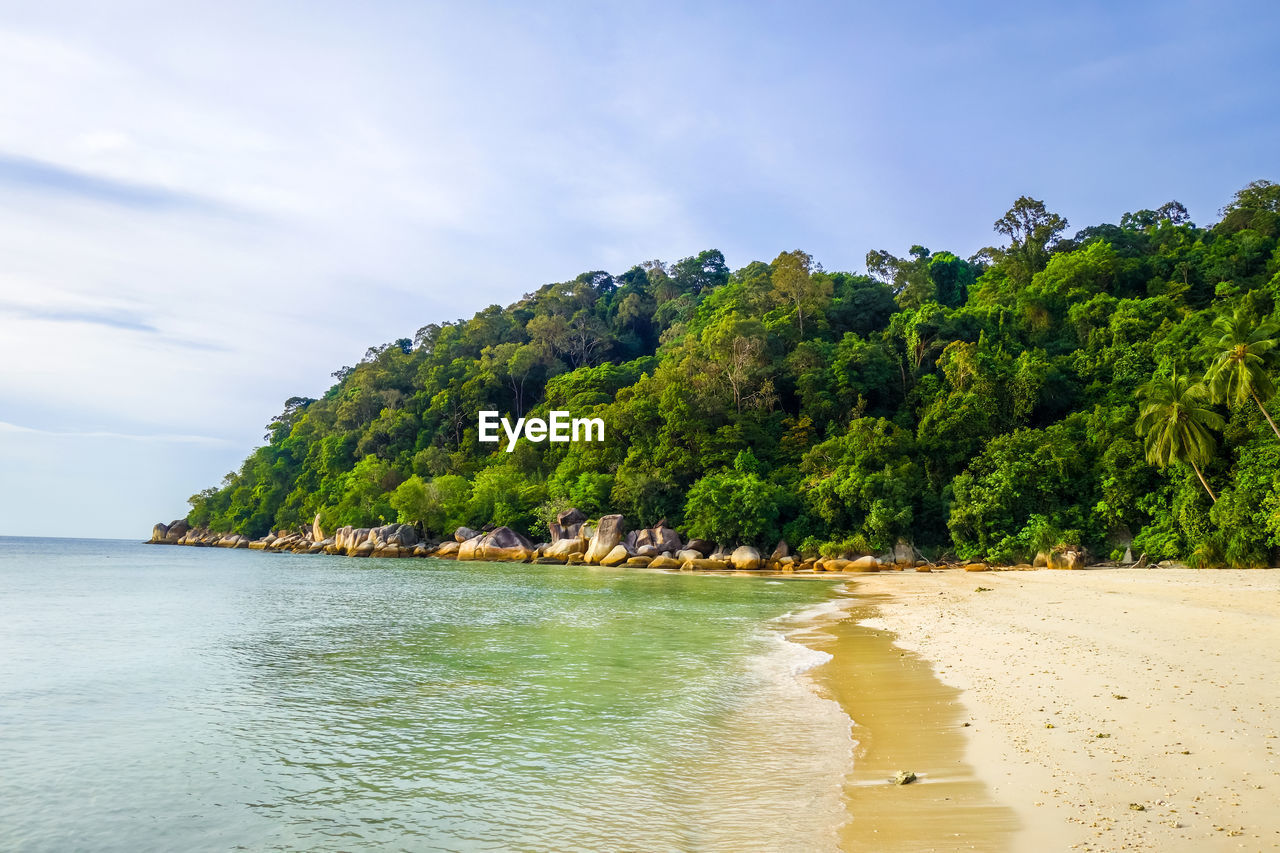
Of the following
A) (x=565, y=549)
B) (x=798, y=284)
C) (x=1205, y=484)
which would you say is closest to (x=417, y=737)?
(x=1205, y=484)

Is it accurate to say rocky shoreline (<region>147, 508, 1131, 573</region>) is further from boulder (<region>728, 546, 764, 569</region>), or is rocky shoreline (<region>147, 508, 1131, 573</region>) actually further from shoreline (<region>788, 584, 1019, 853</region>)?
shoreline (<region>788, 584, 1019, 853</region>)

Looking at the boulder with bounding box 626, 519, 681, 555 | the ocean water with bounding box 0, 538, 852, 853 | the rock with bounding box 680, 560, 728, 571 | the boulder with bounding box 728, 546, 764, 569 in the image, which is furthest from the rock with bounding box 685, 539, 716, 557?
the ocean water with bounding box 0, 538, 852, 853

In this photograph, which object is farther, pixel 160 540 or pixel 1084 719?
pixel 160 540

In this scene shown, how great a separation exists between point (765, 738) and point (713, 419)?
4032 centimetres

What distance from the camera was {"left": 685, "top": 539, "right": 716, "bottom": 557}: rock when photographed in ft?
128

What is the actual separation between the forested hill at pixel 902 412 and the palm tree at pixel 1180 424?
0.27ft

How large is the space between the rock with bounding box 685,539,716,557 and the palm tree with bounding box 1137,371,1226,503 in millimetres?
20716

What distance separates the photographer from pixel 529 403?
6756cm

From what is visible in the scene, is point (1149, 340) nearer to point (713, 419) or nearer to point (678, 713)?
point (713, 419)

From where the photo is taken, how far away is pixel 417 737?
23.3ft

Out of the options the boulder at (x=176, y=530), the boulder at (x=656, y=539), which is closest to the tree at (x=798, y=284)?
the boulder at (x=656, y=539)

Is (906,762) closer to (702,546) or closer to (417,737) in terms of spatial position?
(417,737)

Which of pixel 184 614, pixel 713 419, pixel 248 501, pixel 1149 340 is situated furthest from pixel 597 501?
pixel 248 501

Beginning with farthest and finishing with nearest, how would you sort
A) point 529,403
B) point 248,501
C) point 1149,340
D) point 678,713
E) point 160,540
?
point 160,540 → point 248,501 → point 529,403 → point 1149,340 → point 678,713
